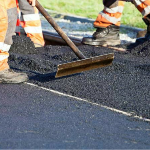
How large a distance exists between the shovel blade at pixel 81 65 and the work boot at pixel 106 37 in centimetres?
229

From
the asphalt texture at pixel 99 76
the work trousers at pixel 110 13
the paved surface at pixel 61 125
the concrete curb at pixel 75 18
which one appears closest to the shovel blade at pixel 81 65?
the asphalt texture at pixel 99 76

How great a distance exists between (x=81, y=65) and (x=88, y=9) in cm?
698

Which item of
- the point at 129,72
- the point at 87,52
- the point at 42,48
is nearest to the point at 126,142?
the point at 129,72

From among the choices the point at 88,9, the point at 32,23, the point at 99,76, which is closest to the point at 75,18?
the point at 88,9

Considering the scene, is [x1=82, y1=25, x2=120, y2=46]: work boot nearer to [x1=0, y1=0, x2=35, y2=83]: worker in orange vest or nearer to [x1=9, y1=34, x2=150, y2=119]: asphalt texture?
[x1=9, y1=34, x2=150, y2=119]: asphalt texture

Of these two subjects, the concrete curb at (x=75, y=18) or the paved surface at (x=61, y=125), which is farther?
the concrete curb at (x=75, y=18)

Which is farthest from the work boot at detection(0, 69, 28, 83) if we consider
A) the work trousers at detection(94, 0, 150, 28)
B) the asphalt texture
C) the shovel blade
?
the work trousers at detection(94, 0, 150, 28)

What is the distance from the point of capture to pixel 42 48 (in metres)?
7.69

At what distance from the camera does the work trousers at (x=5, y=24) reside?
220 inches

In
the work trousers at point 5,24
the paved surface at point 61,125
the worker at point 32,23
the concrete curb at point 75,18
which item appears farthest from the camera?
the concrete curb at point 75,18

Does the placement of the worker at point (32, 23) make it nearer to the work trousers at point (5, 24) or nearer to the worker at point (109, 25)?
the worker at point (109, 25)

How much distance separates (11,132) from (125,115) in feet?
3.47

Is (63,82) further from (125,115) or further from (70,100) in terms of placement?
(125,115)

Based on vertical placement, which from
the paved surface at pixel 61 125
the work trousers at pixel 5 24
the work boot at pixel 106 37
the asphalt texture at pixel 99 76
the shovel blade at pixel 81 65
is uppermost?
the work trousers at pixel 5 24
